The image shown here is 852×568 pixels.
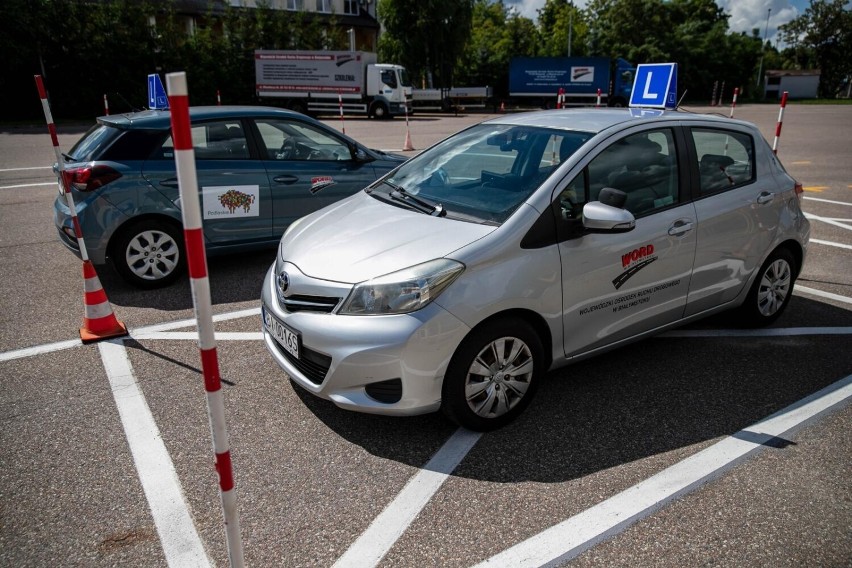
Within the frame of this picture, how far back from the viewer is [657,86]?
249 inches

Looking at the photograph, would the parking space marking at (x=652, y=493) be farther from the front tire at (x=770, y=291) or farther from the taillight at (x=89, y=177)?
the taillight at (x=89, y=177)

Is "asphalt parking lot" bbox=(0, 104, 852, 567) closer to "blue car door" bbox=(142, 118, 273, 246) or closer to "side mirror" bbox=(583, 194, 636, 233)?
"side mirror" bbox=(583, 194, 636, 233)

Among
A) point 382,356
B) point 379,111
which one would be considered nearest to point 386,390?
point 382,356

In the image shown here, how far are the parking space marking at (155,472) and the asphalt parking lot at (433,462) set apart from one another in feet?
0.04

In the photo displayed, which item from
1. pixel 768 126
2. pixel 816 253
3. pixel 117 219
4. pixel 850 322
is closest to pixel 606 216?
pixel 850 322

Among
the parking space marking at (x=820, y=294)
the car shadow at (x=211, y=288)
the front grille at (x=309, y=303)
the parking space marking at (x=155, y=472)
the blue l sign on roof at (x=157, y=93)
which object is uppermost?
the blue l sign on roof at (x=157, y=93)

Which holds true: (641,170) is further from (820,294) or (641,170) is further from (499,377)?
(820,294)

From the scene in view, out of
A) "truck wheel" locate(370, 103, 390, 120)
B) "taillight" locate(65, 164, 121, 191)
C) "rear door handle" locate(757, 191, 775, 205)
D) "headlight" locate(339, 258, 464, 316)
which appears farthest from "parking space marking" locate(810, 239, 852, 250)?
"truck wheel" locate(370, 103, 390, 120)

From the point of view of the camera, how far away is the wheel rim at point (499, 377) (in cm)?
346

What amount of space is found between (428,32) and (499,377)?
134 feet

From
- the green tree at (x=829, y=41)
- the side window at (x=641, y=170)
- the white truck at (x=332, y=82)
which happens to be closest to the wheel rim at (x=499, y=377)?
the side window at (x=641, y=170)

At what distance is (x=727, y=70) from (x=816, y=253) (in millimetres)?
60734

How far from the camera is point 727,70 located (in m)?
59.8

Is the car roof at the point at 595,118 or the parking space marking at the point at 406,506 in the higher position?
the car roof at the point at 595,118
